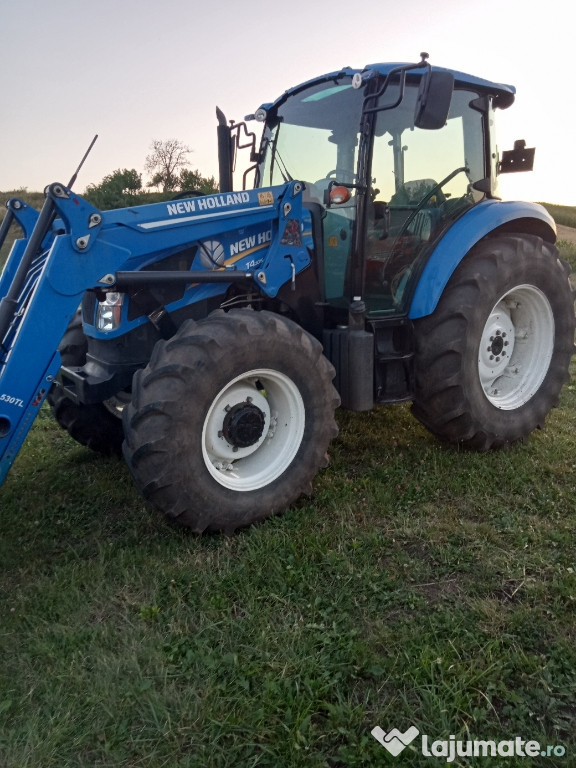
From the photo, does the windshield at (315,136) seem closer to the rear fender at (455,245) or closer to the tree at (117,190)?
the rear fender at (455,245)

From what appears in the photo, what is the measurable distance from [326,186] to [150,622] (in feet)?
9.05

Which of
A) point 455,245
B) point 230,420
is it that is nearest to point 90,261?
point 230,420

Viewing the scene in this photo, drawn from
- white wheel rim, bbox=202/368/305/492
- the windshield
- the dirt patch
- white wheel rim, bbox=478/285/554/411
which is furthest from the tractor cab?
the dirt patch

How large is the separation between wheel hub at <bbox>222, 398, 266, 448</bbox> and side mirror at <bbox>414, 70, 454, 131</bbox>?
1781mm

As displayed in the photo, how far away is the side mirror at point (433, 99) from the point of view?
3.23 meters

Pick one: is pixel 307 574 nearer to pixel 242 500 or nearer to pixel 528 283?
pixel 242 500

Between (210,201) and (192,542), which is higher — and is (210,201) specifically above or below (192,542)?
above

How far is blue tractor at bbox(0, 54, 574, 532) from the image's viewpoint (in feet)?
9.80

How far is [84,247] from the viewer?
9.95 ft

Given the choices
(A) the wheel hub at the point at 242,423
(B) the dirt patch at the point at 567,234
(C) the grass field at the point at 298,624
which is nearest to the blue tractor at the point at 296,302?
(A) the wheel hub at the point at 242,423

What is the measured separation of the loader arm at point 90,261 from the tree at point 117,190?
20133mm

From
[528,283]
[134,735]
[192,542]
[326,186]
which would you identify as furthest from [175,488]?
[528,283]

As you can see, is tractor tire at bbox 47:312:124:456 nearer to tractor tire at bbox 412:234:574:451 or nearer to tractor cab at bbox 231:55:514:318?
tractor cab at bbox 231:55:514:318

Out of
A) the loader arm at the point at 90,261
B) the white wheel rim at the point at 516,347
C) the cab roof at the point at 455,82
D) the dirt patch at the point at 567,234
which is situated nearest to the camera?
the loader arm at the point at 90,261
